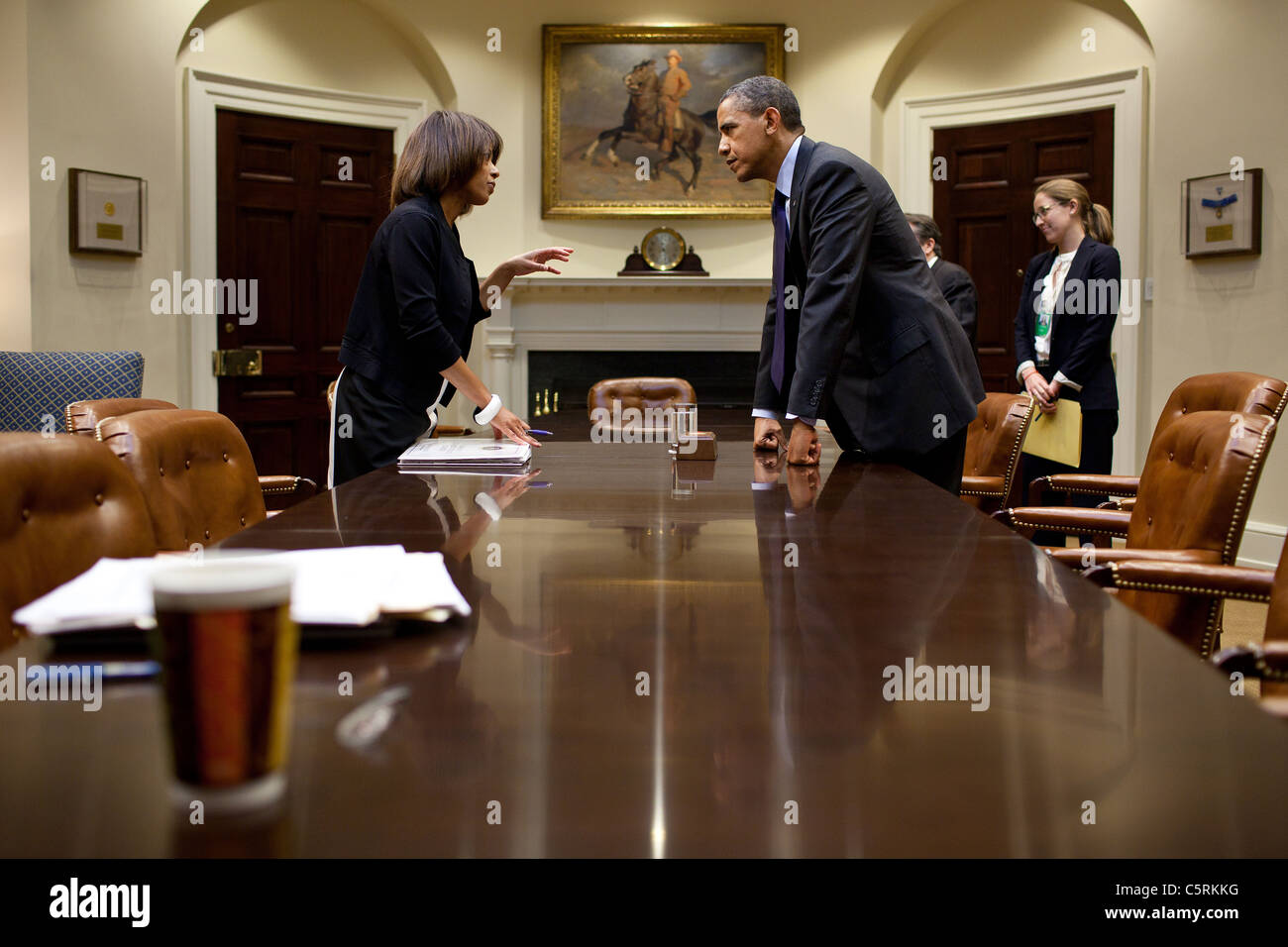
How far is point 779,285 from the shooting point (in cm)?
277

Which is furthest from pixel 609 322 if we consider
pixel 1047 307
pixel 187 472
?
pixel 187 472

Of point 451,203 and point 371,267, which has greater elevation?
point 451,203

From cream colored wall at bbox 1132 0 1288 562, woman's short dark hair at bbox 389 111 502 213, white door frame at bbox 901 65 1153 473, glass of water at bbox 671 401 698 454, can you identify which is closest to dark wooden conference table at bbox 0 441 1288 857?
glass of water at bbox 671 401 698 454

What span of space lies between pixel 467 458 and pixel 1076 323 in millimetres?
3121

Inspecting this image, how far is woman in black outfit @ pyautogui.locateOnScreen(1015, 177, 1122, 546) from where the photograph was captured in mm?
4559

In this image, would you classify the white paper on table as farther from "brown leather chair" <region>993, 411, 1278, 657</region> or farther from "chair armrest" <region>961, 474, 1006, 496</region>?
"chair armrest" <region>961, 474, 1006, 496</region>

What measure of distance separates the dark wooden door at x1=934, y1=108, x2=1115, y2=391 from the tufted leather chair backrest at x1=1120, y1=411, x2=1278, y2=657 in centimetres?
510

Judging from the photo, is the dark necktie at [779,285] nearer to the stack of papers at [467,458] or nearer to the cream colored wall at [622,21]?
the stack of papers at [467,458]

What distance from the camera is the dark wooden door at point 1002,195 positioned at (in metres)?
6.97

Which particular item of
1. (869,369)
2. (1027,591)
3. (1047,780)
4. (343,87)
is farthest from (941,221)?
(1047,780)

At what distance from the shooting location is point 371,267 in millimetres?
2725

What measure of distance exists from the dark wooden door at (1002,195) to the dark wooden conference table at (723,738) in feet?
20.9

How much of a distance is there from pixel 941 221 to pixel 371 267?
5504 millimetres
